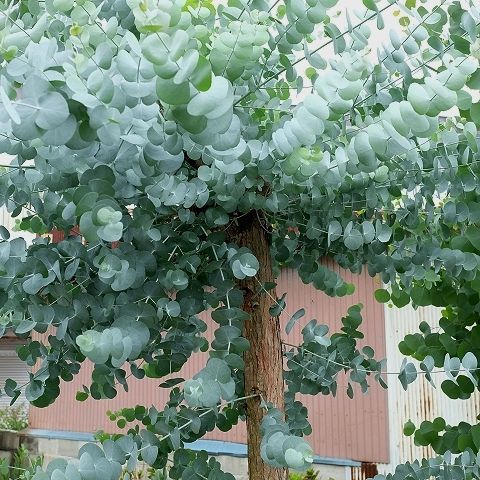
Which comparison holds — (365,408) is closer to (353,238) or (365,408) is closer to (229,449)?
(229,449)

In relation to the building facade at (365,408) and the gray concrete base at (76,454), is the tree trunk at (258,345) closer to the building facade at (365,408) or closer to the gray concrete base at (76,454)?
the building facade at (365,408)

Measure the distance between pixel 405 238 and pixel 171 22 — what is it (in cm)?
73

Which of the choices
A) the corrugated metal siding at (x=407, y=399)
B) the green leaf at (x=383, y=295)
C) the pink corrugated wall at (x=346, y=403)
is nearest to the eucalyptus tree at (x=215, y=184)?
the green leaf at (x=383, y=295)

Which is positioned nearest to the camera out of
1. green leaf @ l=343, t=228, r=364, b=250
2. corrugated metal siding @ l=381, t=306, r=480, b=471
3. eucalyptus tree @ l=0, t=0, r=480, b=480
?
eucalyptus tree @ l=0, t=0, r=480, b=480

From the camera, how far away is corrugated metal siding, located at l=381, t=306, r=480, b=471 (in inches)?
112

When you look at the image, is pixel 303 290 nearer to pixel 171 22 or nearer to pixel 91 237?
pixel 91 237

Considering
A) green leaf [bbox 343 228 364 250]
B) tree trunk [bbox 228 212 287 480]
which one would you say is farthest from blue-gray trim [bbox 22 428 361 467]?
green leaf [bbox 343 228 364 250]

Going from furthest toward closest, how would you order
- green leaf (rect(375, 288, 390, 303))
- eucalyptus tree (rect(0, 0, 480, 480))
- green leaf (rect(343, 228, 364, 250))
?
1. green leaf (rect(375, 288, 390, 303))
2. green leaf (rect(343, 228, 364, 250))
3. eucalyptus tree (rect(0, 0, 480, 480))

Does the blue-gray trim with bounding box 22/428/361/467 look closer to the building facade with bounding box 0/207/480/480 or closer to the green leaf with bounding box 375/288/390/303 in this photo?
the building facade with bounding box 0/207/480/480

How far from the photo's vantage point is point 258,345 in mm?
985

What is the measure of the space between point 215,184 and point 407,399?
2516 mm

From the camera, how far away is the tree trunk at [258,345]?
963 mm

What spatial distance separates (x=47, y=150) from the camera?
25.0 inches

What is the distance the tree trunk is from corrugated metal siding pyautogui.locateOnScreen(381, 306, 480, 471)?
6.56 ft
